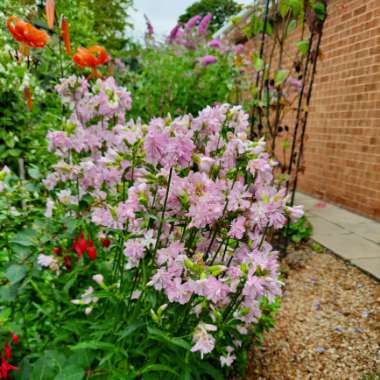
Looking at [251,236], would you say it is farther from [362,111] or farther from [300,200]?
[300,200]

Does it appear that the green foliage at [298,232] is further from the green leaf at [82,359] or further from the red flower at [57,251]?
the green leaf at [82,359]

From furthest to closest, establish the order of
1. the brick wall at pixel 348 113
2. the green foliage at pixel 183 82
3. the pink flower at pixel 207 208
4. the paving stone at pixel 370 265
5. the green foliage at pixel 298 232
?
the green foliage at pixel 183 82 → the brick wall at pixel 348 113 → the green foliage at pixel 298 232 → the paving stone at pixel 370 265 → the pink flower at pixel 207 208

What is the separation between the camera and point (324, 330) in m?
1.99

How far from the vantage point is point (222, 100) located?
16.2 feet

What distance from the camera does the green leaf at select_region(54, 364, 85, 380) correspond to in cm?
105

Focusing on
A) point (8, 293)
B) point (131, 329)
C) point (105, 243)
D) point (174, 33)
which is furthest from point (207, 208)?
point (174, 33)

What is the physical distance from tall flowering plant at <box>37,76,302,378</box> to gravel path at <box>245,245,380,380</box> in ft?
1.54

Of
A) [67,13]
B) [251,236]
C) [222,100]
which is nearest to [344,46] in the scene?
[222,100]

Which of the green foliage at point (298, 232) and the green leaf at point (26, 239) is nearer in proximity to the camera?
the green leaf at point (26, 239)

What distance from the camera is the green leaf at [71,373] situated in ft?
3.46

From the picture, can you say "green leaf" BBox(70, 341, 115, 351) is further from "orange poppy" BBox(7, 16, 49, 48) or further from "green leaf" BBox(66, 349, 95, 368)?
"orange poppy" BBox(7, 16, 49, 48)

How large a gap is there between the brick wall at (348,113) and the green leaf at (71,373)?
10.6ft

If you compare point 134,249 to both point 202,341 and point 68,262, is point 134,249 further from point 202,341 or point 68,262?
point 68,262

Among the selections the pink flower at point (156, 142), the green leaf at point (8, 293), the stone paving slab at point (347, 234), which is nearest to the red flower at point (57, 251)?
the green leaf at point (8, 293)
